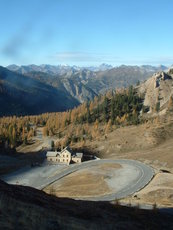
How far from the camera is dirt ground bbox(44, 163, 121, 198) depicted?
76.1 meters

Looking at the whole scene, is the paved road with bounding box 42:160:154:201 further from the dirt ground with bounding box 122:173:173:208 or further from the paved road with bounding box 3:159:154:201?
the dirt ground with bounding box 122:173:173:208

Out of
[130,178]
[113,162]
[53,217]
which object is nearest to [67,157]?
[113,162]

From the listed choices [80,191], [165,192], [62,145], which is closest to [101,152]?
[62,145]

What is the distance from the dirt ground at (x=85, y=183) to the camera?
250ft

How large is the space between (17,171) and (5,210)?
84394 millimetres

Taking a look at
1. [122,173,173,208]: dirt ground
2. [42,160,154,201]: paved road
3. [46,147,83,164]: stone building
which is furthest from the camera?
[46,147,83,164]: stone building

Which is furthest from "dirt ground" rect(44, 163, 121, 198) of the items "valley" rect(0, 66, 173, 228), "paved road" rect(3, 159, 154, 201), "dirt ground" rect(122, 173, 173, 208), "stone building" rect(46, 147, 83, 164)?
"stone building" rect(46, 147, 83, 164)

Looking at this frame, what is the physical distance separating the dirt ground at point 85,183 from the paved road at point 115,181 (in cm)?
318

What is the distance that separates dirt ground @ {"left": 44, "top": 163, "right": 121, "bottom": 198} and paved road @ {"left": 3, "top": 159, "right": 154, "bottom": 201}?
3.18 m

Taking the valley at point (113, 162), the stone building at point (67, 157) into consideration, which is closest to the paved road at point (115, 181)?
the valley at point (113, 162)

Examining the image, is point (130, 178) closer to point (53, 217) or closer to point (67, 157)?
point (67, 157)

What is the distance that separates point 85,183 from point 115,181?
8225mm

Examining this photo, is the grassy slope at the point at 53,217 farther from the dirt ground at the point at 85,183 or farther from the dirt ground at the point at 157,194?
the dirt ground at the point at 85,183

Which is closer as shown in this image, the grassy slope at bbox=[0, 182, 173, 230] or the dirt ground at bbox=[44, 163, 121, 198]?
the grassy slope at bbox=[0, 182, 173, 230]
